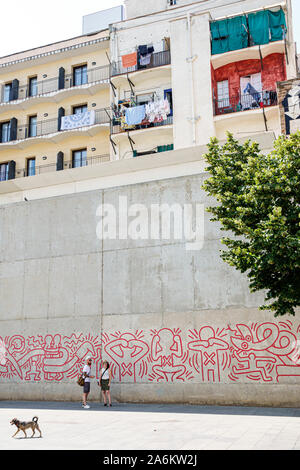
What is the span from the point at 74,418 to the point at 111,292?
4.83 meters

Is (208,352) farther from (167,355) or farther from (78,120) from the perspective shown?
(78,120)

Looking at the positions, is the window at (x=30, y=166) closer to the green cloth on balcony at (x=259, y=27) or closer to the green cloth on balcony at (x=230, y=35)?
the green cloth on balcony at (x=230, y=35)

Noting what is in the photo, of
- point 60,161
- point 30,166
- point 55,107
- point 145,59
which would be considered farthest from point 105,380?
point 55,107

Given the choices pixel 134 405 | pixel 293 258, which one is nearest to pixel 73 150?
pixel 134 405

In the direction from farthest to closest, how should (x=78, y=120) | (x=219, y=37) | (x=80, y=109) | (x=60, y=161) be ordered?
(x=80, y=109) → (x=60, y=161) → (x=78, y=120) → (x=219, y=37)

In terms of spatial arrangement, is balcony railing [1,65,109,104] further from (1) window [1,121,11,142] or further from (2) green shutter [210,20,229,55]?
(2) green shutter [210,20,229,55]

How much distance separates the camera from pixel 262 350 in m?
12.5

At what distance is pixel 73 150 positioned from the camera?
1163 inches

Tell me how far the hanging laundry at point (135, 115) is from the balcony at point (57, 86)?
350 cm

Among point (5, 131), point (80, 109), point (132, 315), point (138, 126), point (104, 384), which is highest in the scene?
point (80, 109)

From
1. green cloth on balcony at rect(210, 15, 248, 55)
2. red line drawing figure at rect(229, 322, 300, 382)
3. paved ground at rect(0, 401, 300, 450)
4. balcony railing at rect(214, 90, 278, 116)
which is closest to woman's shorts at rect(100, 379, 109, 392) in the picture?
paved ground at rect(0, 401, 300, 450)

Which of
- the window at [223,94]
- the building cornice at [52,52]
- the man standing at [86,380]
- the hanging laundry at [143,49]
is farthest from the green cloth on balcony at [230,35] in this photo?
the man standing at [86,380]

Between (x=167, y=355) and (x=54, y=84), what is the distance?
76.4 ft

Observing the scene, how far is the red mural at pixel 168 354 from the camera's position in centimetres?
1243
